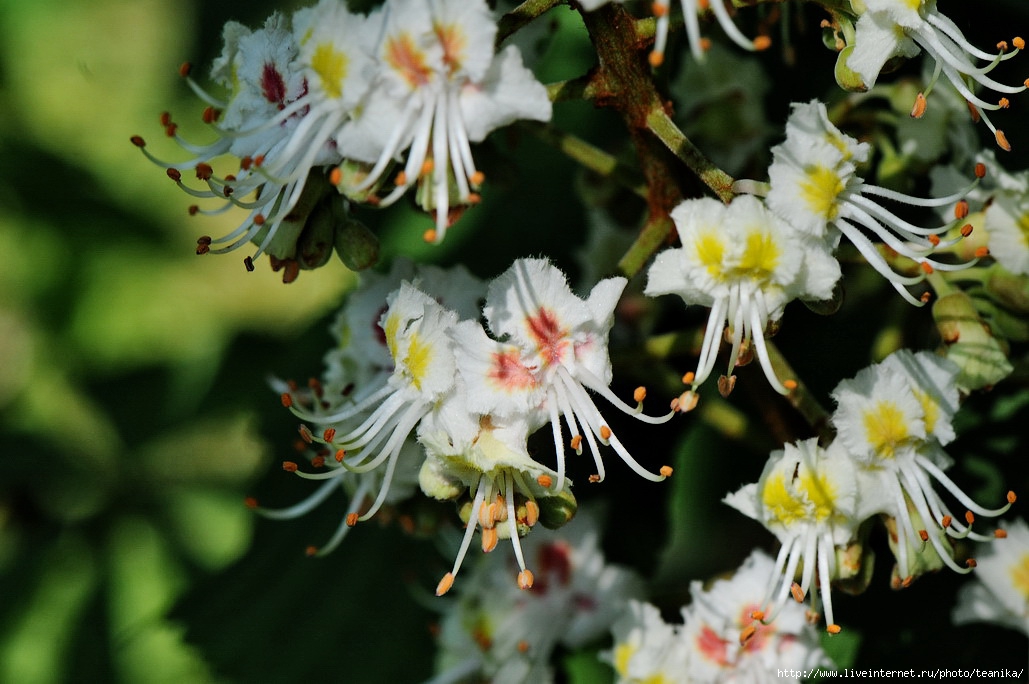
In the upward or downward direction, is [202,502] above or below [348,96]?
below

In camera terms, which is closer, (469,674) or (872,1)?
(872,1)

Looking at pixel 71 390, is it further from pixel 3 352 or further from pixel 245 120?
pixel 245 120

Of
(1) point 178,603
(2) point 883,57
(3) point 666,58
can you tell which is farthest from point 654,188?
(1) point 178,603

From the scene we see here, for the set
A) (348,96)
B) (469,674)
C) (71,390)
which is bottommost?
(469,674)

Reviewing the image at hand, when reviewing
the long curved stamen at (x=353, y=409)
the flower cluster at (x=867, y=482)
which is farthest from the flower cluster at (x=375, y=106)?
the flower cluster at (x=867, y=482)

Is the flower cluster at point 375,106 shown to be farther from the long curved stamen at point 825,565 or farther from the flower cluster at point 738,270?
the long curved stamen at point 825,565

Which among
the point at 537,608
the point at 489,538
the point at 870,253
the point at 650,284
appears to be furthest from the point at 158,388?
the point at 870,253

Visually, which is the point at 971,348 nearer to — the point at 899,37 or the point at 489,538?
the point at 899,37
